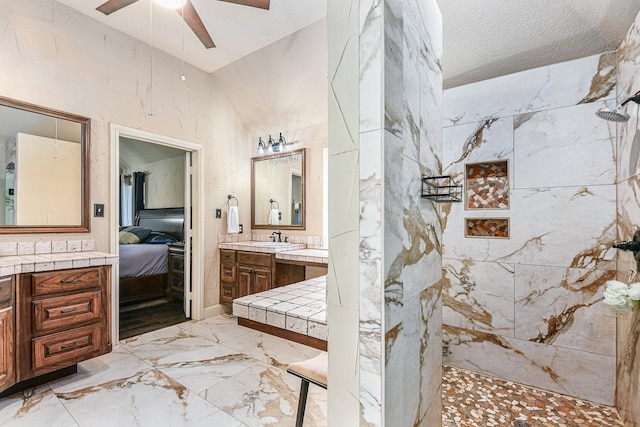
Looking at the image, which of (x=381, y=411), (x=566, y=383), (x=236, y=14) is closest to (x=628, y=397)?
(x=566, y=383)

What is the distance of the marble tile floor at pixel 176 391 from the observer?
1801 mm

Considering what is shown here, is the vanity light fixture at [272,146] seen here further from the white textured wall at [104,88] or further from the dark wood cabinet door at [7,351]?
the dark wood cabinet door at [7,351]

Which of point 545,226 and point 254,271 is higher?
point 545,226

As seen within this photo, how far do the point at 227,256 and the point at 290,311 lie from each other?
2.72 m

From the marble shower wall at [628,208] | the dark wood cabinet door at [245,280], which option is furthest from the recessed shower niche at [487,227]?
the dark wood cabinet door at [245,280]

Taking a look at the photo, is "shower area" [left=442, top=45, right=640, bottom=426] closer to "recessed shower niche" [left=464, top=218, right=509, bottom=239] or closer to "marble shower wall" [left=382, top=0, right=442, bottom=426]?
"recessed shower niche" [left=464, top=218, right=509, bottom=239]

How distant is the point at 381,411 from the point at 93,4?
3.59m

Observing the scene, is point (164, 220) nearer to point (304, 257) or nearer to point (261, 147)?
point (261, 147)

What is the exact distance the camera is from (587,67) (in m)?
2.01

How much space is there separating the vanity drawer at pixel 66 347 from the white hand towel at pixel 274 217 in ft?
7.24

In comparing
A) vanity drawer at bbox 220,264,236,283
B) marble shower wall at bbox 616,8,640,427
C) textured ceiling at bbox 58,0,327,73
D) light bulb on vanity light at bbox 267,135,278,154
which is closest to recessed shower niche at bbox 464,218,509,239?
marble shower wall at bbox 616,8,640,427

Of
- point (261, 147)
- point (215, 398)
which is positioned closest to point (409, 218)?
point (215, 398)

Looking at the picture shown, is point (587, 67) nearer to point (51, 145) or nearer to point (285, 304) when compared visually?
point (285, 304)

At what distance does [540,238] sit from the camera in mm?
2178
